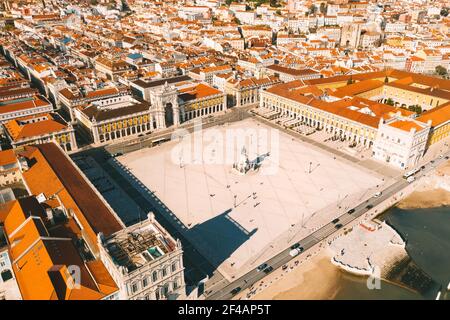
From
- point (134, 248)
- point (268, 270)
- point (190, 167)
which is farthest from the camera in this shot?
point (190, 167)

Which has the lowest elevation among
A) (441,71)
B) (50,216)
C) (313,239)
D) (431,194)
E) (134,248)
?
(431,194)

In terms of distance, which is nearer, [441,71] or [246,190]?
[246,190]

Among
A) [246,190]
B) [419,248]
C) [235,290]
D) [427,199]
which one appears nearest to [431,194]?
[427,199]

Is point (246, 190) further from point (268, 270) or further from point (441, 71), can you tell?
point (441, 71)

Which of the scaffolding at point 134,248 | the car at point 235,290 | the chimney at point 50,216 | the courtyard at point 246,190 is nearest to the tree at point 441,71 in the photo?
the courtyard at point 246,190

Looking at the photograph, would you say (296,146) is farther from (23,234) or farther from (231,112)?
(23,234)

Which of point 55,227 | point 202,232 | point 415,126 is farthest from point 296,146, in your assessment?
point 55,227

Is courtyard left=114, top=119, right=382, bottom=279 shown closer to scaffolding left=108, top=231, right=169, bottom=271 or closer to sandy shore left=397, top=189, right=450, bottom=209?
sandy shore left=397, top=189, right=450, bottom=209

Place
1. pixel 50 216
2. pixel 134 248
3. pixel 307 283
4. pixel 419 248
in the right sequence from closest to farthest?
1. pixel 134 248
2. pixel 307 283
3. pixel 50 216
4. pixel 419 248
